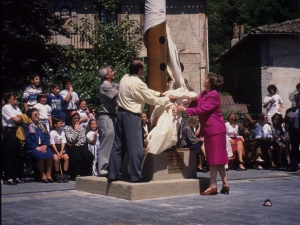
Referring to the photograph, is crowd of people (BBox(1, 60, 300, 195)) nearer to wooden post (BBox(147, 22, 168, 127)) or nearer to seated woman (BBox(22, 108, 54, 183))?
seated woman (BBox(22, 108, 54, 183))

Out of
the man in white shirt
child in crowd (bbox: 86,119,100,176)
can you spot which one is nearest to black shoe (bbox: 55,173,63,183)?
child in crowd (bbox: 86,119,100,176)

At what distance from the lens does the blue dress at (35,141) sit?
13.0 m

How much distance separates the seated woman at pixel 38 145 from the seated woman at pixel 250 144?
578 centimetres

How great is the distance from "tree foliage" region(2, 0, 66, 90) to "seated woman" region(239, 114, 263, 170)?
678cm

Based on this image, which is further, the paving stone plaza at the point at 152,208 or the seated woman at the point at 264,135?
the seated woman at the point at 264,135

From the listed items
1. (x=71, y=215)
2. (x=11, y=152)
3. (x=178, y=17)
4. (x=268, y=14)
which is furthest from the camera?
(x=268, y=14)

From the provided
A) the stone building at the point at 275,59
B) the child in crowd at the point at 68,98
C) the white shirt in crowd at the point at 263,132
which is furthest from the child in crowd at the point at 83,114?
the stone building at the point at 275,59

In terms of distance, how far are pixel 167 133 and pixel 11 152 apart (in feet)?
12.5

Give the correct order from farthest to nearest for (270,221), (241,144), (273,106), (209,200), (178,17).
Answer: (178,17)
(273,106)
(241,144)
(209,200)
(270,221)

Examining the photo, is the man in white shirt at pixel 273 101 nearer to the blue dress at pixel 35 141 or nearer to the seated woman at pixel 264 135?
the seated woman at pixel 264 135

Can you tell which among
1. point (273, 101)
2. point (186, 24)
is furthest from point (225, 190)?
point (186, 24)

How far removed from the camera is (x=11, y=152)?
12.6 meters

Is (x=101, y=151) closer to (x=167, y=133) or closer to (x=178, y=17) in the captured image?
(x=167, y=133)

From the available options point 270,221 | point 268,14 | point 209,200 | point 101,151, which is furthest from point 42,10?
point 268,14
